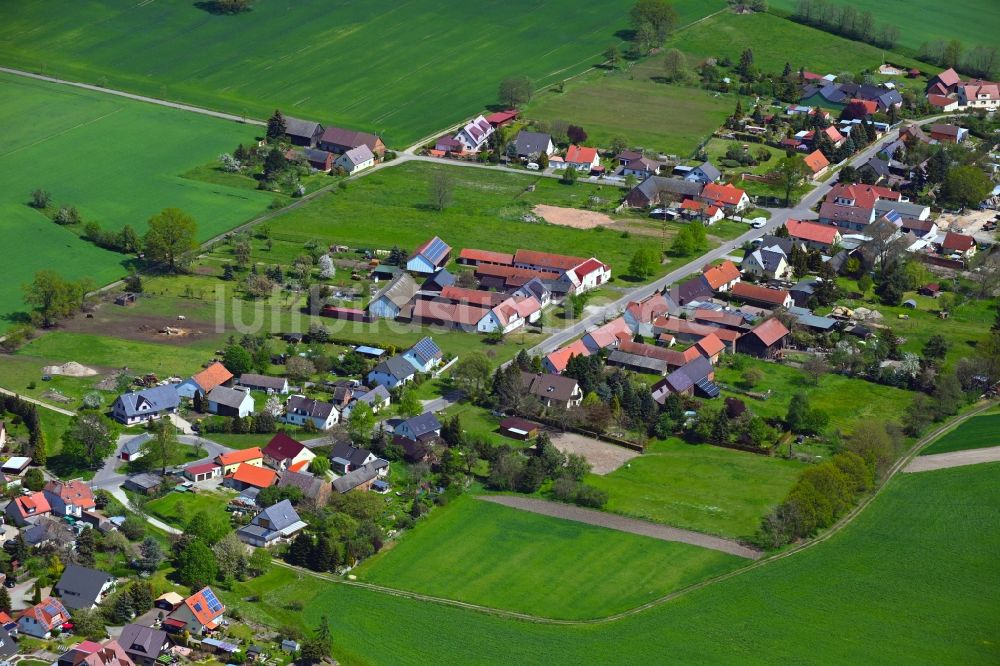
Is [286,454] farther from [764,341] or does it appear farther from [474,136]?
[474,136]

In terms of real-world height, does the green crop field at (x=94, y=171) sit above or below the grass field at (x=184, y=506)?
above

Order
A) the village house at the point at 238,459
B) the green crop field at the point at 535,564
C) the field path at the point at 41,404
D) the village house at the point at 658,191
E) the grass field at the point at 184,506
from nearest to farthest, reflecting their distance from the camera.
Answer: the green crop field at the point at 535,564 < the grass field at the point at 184,506 < the village house at the point at 238,459 < the field path at the point at 41,404 < the village house at the point at 658,191

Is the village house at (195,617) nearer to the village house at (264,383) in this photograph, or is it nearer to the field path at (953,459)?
the village house at (264,383)

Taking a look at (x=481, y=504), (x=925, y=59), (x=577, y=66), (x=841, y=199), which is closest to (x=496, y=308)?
(x=481, y=504)

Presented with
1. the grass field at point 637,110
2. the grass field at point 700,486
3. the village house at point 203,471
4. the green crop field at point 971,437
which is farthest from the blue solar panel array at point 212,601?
the grass field at point 637,110

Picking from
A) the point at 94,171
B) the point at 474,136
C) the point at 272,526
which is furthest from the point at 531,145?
the point at 272,526

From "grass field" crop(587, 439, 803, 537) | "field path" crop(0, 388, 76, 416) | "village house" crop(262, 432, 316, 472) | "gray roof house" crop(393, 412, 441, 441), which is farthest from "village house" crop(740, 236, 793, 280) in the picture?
"field path" crop(0, 388, 76, 416)
